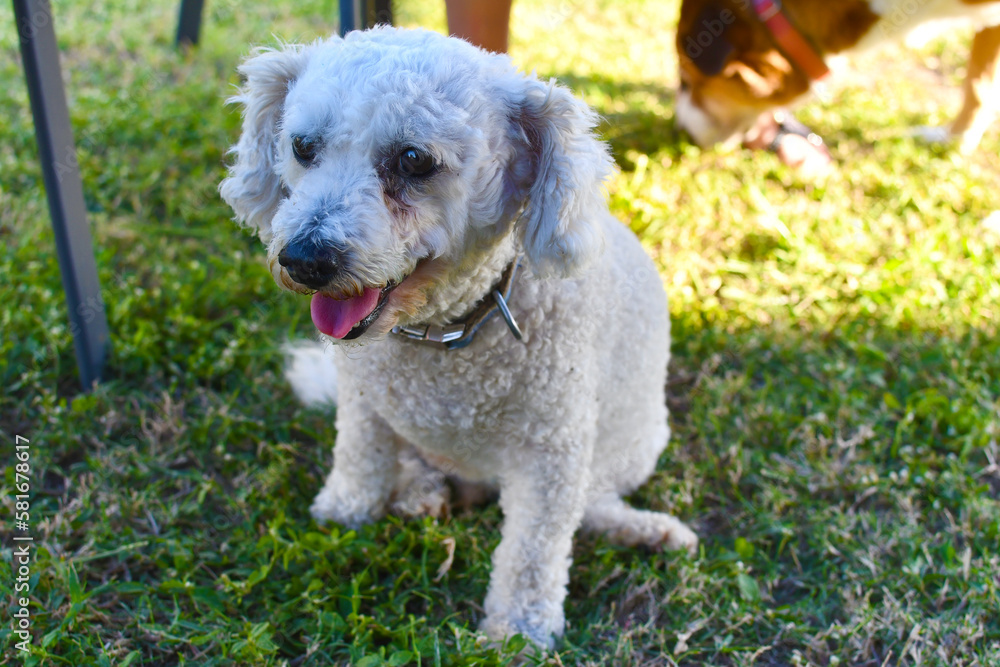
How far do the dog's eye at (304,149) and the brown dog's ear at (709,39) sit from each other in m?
2.50

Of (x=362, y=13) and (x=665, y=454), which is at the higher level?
(x=362, y=13)

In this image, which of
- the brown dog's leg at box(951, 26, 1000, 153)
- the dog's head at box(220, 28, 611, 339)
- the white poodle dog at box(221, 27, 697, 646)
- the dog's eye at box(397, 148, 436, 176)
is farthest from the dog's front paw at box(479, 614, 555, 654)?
the brown dog's leg at box(951, 26, 1000, 153)

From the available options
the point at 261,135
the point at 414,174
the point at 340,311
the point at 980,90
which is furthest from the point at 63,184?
the point at 980,90

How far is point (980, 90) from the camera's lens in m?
3.90

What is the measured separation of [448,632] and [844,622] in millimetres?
1017

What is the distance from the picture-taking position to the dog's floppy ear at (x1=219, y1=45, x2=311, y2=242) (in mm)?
1669

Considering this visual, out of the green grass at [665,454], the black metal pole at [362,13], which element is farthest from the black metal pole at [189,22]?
the black metal pole at [362,13]

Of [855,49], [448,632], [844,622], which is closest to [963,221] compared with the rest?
[855,49]

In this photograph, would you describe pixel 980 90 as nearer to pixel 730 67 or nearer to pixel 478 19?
pixel 730 67

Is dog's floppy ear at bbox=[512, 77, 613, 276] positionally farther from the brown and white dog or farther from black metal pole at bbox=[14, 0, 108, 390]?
the brown and white dog

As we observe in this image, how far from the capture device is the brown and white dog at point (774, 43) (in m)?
3.28

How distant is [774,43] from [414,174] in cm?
249

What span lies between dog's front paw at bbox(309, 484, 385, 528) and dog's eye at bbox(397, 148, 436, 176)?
104cm

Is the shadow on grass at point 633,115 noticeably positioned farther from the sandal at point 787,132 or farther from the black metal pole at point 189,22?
the black metal pole at point 189,22
